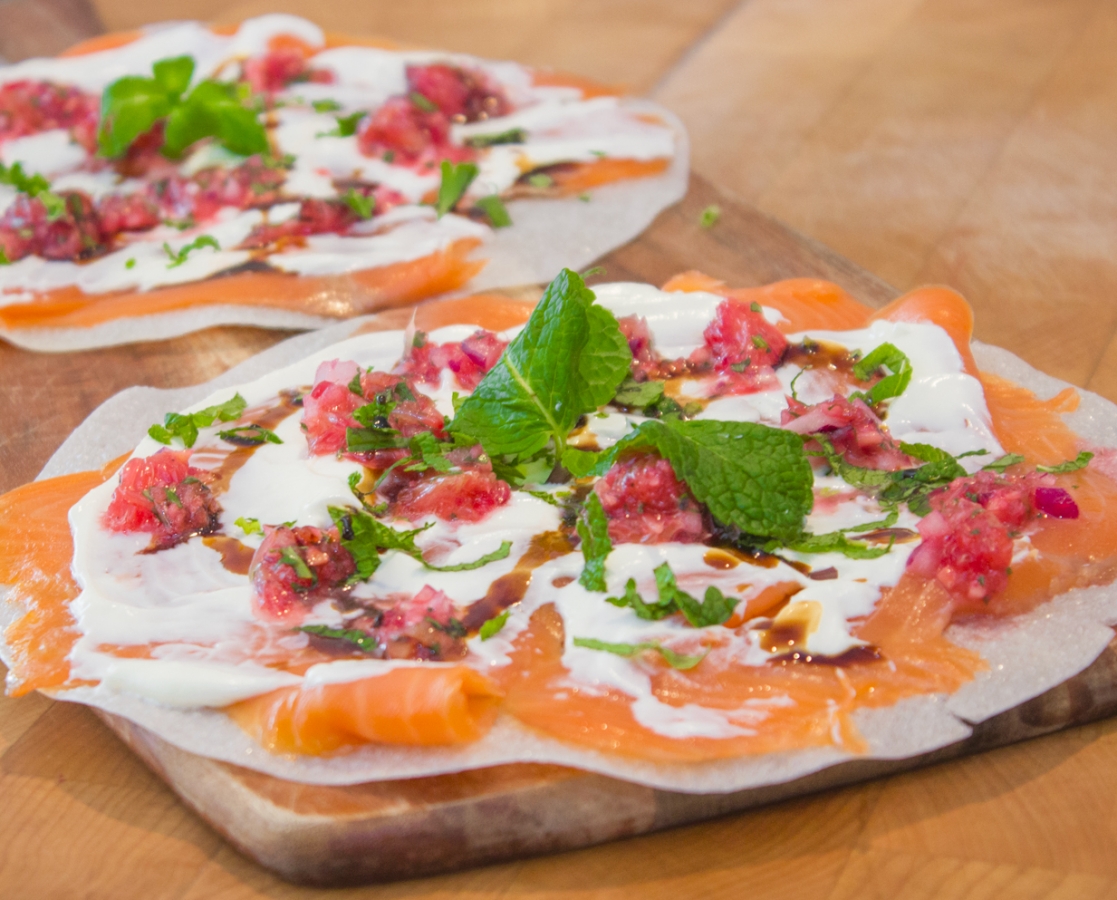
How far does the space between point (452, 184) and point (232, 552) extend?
1.95 metres

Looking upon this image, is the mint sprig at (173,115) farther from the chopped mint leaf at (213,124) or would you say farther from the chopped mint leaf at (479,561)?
the chopped mint leaf at (479,561)

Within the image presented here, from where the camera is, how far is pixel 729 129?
4.99m

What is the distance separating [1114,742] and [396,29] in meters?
4.88

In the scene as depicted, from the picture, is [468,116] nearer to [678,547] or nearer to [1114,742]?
[678,547]

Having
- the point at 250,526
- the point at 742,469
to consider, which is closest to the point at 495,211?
the point at 250,526

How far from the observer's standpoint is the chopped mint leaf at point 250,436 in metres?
3.02

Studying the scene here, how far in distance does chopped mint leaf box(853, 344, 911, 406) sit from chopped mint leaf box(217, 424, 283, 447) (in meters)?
1.48

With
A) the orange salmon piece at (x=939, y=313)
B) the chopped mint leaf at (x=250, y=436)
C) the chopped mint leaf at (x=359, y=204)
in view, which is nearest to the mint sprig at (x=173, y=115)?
the chopped mint leaf at (x=359, y=204)

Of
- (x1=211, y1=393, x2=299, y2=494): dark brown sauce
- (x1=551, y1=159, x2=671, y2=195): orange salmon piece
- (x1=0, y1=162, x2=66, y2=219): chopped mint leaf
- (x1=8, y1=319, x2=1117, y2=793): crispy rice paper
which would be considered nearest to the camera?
(x1=8, y1=319, x2=1117, y2=793): crispy rice paper

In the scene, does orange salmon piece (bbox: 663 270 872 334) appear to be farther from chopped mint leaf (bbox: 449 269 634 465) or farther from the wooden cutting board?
the wooden cutting board

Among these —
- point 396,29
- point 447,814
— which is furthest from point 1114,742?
point 396,29

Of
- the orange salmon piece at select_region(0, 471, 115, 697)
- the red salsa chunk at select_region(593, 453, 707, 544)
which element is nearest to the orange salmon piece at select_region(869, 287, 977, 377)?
the red salsa chunk at select_region(593, 453, 707, 544)

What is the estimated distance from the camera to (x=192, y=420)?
307 centimetres

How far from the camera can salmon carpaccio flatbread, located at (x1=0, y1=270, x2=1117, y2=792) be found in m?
2.30
